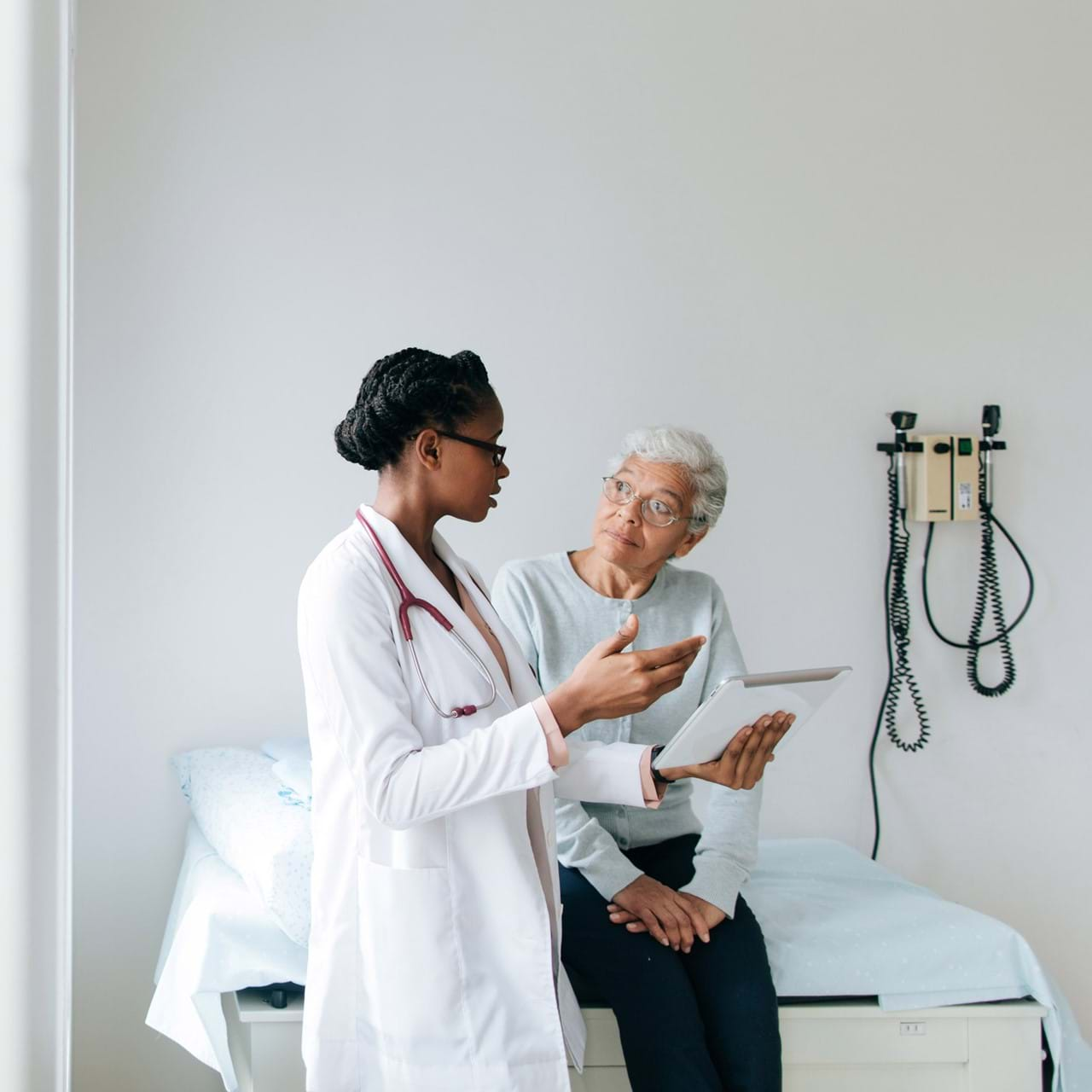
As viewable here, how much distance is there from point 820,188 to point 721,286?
1.08 feet

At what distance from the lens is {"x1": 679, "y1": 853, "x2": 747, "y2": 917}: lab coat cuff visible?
201 centimetres

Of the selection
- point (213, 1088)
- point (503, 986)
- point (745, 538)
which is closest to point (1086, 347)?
point (745, 538)

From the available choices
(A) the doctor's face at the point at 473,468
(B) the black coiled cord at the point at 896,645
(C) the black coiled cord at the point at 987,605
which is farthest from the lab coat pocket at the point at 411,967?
(C) the black coiled cord at the point at 987,605

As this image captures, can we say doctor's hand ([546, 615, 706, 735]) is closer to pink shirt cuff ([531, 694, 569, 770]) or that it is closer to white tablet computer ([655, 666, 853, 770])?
pink shirt cuff ([531, 694, 569, 770])

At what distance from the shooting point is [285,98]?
2703 mm

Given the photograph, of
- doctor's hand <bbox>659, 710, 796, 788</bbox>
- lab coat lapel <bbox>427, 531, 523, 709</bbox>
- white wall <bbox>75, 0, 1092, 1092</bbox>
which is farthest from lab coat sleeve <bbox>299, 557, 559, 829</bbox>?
white wall <bbox>75, 0, 1092, 1092</bbox>

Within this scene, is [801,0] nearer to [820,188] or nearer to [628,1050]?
[820,188]

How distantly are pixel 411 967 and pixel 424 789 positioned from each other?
0.78 feet

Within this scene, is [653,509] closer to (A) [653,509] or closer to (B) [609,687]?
(A) [653,509]

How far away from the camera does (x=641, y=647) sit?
224 centimetres

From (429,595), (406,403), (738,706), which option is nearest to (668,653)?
(738,706)

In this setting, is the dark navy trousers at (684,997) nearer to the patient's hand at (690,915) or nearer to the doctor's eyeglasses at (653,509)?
the patient's hand at (690,915)

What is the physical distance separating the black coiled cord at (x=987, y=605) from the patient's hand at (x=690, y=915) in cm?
119

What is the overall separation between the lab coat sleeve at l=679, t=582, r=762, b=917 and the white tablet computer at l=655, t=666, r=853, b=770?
20 centimetres
